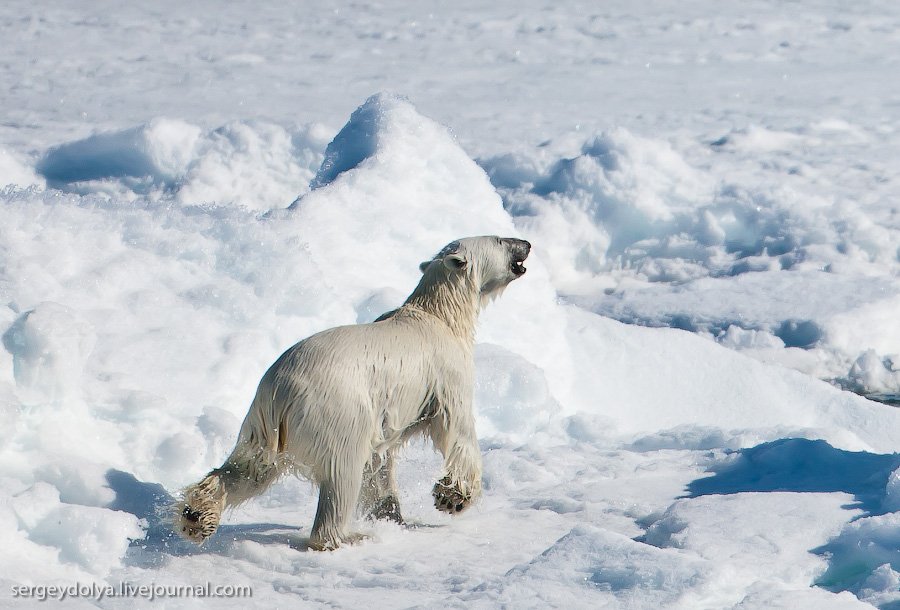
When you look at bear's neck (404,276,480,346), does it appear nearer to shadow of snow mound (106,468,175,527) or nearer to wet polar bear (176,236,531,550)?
wet polar bear (176,236,531,550)

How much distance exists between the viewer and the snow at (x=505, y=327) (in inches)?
145

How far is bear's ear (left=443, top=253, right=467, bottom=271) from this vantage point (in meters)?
4.32

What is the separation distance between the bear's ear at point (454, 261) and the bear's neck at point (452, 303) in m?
0.08

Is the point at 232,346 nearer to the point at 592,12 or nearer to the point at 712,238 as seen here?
the point at 712,238

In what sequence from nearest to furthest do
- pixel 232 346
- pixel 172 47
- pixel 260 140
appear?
pixel 232 346
pixel 260 140
pixel 172 47

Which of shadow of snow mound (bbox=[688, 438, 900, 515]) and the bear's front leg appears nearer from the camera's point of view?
the bear's front leg

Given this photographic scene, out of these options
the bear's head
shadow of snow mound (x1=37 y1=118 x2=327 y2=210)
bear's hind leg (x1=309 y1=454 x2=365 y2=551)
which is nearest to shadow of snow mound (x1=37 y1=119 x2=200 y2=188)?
Answer: shadow of snow mound (x1=37 y1=118 x2=327 y2=210)

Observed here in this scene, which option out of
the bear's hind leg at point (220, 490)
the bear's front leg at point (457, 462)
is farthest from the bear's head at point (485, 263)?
the bear's hind leg at point (220, 490)

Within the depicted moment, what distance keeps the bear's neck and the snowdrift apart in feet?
2.44

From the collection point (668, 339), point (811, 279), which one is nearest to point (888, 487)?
point (668, 339)

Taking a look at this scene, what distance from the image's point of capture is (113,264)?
5.52 metres

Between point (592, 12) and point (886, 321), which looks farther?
point (592, 12)

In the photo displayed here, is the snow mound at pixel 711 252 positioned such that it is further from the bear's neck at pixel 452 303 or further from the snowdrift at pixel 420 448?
the bear's neck at pixel 452 303

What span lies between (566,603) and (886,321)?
503cm
